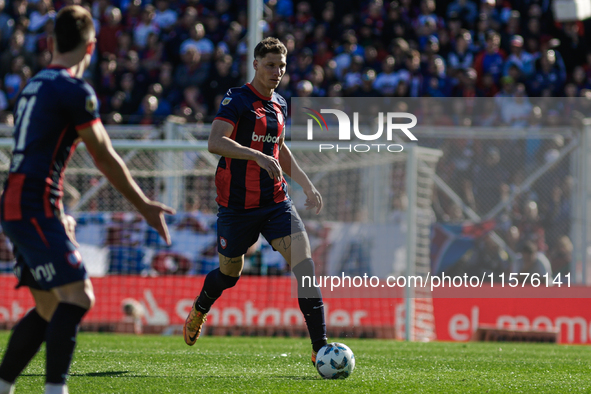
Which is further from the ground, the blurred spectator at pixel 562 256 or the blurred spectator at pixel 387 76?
the blurred spectator at pixel 387 76

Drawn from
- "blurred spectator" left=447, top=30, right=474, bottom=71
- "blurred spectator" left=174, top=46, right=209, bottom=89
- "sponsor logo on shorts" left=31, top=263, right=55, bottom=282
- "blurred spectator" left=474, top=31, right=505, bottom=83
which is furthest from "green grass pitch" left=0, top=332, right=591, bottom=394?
"blurred spectator" left=174, top=46, right=209, bottom=89

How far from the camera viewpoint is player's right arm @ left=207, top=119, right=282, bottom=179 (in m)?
5.38

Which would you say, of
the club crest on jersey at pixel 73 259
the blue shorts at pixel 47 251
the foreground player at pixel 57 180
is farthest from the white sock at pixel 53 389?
the club crest on jersey at pixel 73 259

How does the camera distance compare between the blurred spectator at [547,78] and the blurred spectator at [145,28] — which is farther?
the blurred spectator at [145,28]

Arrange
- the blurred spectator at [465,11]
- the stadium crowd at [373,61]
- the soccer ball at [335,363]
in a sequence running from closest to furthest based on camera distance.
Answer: the soccer ball at [335,363]
the stadium crowd at [373,61]
the blurred spectator at [465,11]

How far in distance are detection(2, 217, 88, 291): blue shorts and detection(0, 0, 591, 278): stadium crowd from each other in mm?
9402

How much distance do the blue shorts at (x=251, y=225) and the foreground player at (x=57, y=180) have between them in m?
2.38

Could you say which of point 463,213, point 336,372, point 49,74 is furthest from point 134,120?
point 49,74

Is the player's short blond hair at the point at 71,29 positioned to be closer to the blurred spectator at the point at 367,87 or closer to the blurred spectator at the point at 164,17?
the blurred spectator at the point at 367,87

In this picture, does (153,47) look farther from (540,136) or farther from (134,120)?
(540,136)

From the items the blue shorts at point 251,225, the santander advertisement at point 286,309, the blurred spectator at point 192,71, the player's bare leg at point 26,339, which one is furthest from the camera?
the blurred spectator at point 192,71

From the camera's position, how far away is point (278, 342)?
366 inches

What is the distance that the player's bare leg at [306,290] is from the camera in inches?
227
